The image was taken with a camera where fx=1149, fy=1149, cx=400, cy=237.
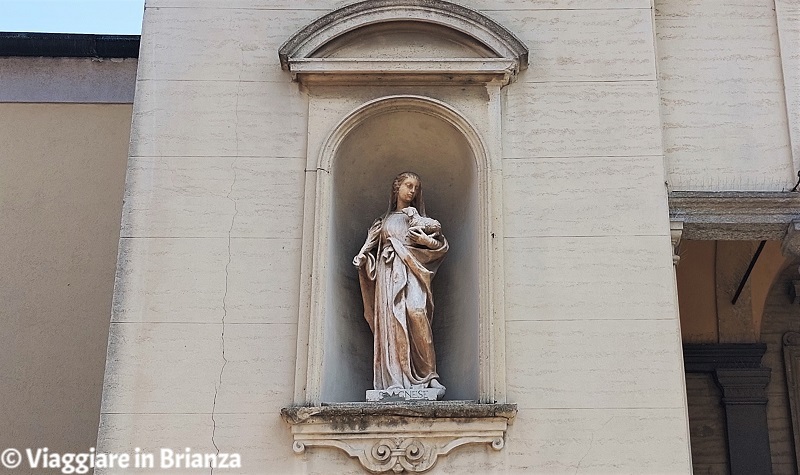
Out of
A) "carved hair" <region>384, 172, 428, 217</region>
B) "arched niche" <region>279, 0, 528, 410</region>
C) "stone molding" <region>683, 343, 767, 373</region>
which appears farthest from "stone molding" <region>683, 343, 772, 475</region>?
"carved hair" <region>384, 172, 428, 217</region>

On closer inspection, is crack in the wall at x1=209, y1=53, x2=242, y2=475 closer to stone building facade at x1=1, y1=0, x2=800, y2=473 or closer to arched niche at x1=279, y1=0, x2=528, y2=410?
stone building facade at x1=1, y1=0, x2=800, y2=473

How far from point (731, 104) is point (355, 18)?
3164 millimetres

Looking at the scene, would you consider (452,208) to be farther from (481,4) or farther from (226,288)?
(226,288)

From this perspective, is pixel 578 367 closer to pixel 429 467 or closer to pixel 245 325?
pixel 429 467

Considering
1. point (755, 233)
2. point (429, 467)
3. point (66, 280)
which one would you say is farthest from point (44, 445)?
point (755, 233)

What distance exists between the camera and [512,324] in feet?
27.2

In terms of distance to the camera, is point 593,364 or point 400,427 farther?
point 593,364

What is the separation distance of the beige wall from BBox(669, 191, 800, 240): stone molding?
17.0 ft

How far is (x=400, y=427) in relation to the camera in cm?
788

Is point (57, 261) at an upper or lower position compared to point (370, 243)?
upper

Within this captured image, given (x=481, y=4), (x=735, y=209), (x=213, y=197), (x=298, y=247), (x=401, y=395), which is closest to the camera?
(x=401, y=395)

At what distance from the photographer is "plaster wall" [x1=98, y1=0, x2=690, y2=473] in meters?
7.97

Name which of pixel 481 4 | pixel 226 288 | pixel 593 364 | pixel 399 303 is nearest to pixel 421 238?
pixel 399 303

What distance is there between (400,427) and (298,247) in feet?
5.24
